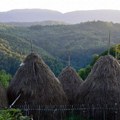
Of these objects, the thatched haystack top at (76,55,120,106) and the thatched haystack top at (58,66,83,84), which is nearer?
the thatched haystack top at (76,55,120,106)

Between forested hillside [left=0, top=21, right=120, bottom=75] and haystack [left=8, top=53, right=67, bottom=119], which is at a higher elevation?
haystack [left=8, top=53, right=67, bottom=119]

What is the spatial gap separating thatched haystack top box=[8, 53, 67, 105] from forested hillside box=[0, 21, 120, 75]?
40.1 m

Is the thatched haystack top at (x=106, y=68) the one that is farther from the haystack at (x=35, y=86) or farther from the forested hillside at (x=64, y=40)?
the forested hillside at (x=64, y=40)

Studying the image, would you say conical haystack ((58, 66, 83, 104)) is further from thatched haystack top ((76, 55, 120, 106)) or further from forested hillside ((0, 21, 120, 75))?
forested hillside ((0, 21, 120, 75))

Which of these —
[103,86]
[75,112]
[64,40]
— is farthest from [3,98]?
[64,40]

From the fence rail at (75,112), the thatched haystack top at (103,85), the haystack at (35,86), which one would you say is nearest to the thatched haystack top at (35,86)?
the haystack at (35,86)

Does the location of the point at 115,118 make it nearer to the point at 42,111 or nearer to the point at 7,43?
the point at 42,111

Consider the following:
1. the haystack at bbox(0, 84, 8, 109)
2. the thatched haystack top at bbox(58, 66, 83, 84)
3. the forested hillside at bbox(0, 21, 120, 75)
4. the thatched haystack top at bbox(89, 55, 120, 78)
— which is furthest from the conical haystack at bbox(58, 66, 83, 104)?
the forested hillside at bbox(0, 21, 120, 75)

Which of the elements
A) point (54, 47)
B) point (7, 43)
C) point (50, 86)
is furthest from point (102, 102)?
point (54, 47)

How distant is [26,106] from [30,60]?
1.87m

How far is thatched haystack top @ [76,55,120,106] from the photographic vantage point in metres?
15.9

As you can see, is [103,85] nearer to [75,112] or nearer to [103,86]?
[103,86]

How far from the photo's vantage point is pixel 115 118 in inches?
623

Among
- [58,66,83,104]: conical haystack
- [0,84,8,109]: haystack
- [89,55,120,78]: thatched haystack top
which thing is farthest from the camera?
[58,66,83,104]: conical haystack
